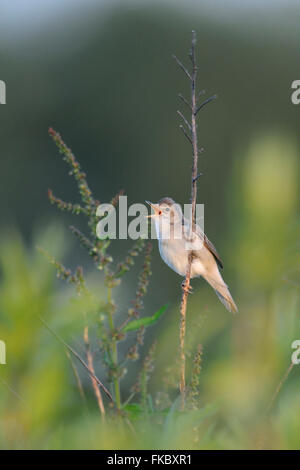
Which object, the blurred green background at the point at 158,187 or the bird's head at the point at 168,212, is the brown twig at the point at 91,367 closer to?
the blurred green background at the point at 158,187

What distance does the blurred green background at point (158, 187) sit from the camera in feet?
1.64

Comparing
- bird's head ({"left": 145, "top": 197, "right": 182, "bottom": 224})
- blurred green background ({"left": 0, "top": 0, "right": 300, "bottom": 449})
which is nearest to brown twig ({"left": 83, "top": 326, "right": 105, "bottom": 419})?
blurred green background ({"left": 0, "top": 0, "right": 300, "bottom": 449})

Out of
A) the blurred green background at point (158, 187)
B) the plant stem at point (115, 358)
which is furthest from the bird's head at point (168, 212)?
the plant stem at point (115, 358)

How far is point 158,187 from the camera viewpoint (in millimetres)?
13805

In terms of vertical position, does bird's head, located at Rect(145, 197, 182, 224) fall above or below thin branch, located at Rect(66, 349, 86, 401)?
above

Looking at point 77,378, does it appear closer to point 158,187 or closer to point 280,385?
point 280,385

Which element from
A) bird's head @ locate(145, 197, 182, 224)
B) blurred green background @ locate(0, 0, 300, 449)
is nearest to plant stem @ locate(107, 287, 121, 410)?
blurred green background @ locate(0, 0, 300, 449)

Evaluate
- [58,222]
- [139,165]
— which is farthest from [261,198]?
[139,165]

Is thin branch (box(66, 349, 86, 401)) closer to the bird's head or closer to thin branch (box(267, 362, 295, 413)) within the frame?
thin branch (box(267, 362, 295, 413))

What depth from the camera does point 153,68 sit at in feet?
56.1

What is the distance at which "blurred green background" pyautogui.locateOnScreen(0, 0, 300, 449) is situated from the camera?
50 centimetres

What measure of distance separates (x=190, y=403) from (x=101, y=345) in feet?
0.31

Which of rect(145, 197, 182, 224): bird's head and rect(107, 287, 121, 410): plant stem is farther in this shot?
rect(145, 197, 182, 224): bird's head

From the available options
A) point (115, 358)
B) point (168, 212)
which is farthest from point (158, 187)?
point (115, 358)
